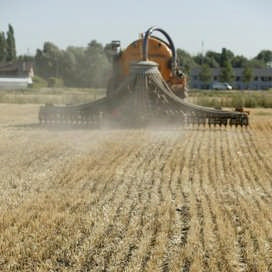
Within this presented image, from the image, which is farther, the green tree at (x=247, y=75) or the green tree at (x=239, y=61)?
the green tree at (x=239, y=61)

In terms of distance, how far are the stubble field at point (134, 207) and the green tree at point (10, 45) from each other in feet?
313

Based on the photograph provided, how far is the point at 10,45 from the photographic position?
347ft

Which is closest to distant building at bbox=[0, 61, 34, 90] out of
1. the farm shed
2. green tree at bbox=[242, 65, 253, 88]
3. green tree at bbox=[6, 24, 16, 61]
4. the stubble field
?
the farm shed

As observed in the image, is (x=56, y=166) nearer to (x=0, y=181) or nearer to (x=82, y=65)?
(x=0, y=181)

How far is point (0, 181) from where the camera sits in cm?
899

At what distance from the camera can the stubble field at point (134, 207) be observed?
5.48 meters

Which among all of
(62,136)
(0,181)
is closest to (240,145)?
(62,136)

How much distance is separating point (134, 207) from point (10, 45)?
345 ft

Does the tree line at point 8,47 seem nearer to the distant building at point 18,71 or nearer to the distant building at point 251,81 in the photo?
the distant building at point 18,71

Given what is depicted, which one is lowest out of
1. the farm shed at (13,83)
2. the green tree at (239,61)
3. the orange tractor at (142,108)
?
the orange tractor at (142,108)

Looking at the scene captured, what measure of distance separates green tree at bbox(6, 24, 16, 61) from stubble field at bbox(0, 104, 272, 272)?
3753 inches

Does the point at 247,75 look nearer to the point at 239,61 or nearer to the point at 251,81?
the point at 251,81

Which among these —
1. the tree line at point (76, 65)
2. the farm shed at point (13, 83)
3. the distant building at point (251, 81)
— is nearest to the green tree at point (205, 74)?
the tree line at point (76, 65)

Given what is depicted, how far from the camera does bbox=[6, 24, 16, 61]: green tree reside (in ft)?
337
